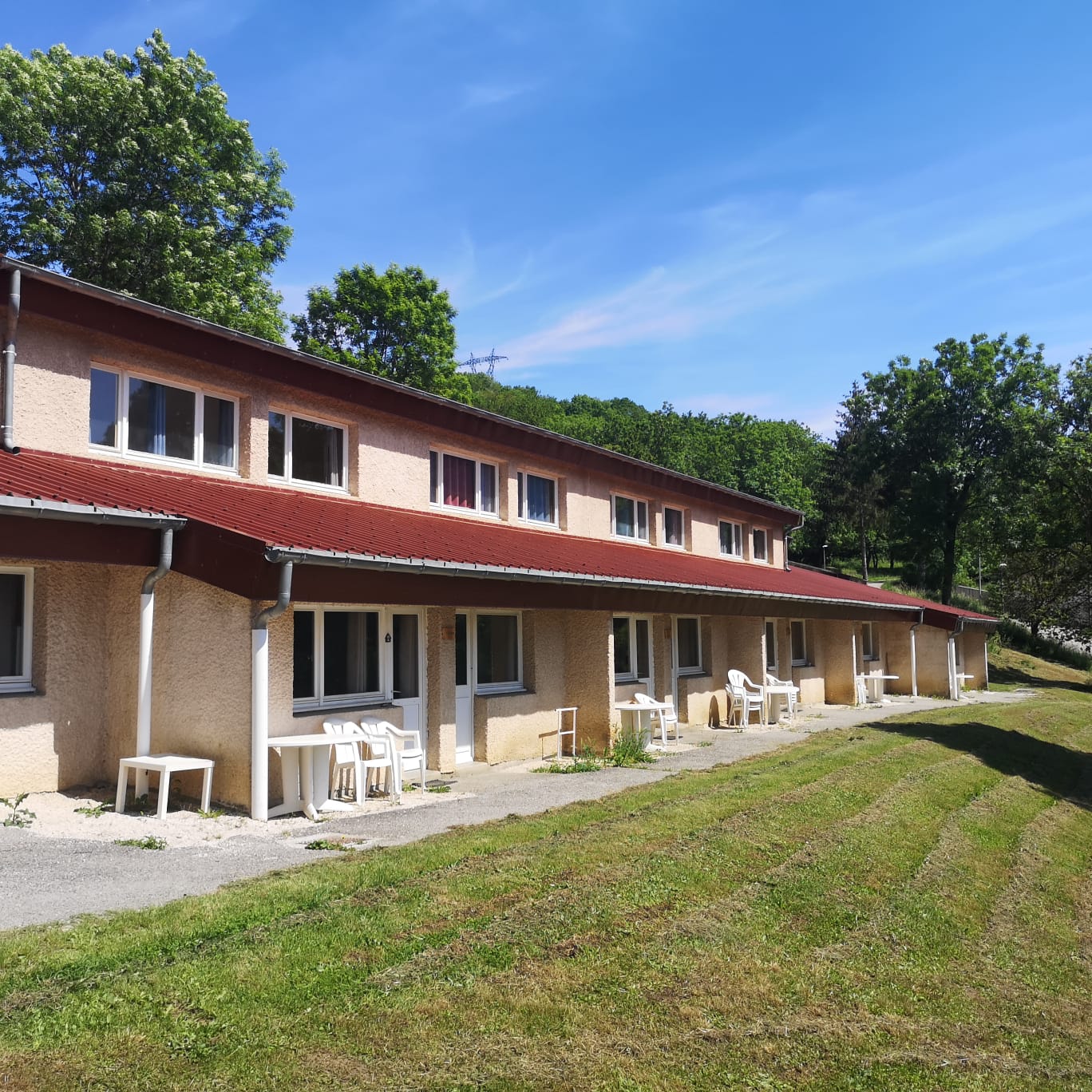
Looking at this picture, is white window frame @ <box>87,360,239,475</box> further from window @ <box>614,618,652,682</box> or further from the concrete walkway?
window @ <box>614,618,652,682</box>

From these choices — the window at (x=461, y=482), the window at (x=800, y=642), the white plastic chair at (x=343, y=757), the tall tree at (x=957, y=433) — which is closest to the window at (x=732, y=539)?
the window at (x=800, y=642)

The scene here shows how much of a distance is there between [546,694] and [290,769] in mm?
5471

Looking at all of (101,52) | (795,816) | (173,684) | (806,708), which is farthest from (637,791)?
(101,52)

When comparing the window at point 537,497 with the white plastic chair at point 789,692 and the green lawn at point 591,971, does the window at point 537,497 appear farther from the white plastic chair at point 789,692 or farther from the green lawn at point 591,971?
the green lawn at point 591,971

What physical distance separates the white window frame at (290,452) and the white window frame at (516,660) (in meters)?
2.63

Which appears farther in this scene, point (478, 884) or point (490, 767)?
point (490, 767)

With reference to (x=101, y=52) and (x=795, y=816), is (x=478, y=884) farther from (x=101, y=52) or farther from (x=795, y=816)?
(x=101, y=52)

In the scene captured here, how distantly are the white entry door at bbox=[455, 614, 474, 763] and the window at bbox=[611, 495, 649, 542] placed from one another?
23.2 ft

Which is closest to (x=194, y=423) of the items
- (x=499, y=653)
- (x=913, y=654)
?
(x=499, y=653)

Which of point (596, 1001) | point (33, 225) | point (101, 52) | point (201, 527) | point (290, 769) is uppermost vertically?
point (101, 52)

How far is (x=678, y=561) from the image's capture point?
1928 cm

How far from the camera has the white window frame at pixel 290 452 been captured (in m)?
12.2

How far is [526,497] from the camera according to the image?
16734 millimetres

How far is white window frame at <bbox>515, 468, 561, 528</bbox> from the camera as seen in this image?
16.5m
